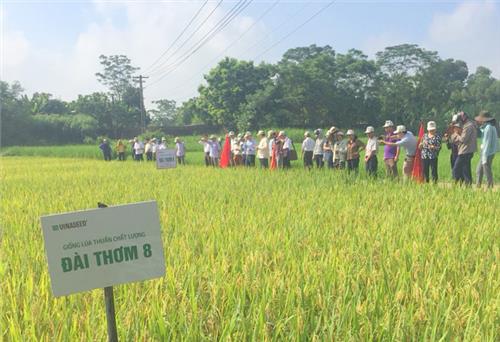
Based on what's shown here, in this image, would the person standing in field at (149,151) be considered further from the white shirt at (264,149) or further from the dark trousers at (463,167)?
the dark trousers at (463,167)

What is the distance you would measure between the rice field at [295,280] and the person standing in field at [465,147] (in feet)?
7.23

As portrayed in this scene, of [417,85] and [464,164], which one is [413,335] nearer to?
[464,164]

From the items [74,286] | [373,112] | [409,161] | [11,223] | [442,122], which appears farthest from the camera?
[373,112]

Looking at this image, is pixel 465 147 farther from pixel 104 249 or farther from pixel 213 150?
pixel 213 150

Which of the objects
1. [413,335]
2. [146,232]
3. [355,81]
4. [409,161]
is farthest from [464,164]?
[355,81]

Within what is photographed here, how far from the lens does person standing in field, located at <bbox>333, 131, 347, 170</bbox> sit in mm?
9617

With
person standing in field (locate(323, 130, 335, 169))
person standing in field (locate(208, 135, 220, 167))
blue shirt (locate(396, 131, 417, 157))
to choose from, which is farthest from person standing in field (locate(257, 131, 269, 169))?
blue shirt (locate(396, 131, 417, 157))

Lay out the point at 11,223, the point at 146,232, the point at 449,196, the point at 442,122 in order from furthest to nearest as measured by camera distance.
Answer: the point at 442,122 < the point at 449,196 < the point at 11,223 < the point at 146,232

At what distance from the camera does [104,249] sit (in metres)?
1.61

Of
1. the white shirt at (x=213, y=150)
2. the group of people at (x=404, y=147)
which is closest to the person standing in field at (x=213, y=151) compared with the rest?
the white shirt at (x=213, y=150)

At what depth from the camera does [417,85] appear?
50.7 m

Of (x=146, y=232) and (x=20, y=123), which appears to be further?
(x=20, y=123)

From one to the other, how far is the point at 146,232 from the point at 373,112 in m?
50.2

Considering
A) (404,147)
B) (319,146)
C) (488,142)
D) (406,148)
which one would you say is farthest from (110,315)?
(319,146)
